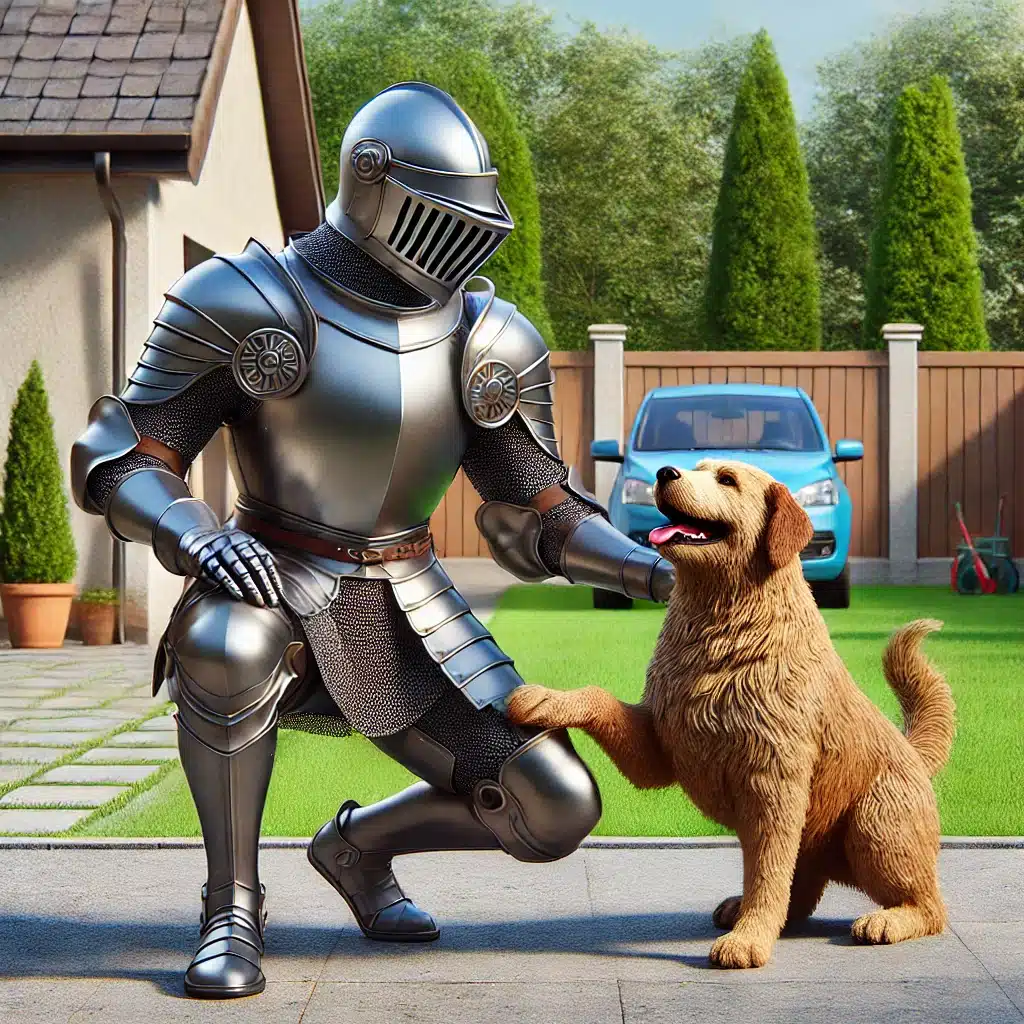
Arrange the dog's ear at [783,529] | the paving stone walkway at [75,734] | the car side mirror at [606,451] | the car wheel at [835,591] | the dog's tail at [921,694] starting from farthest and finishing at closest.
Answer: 1. the car wheel at [835,591]
2. the car side mirror at [606,451]
3. the paving stone walkway at [75,734]
4. the dog's tail at [921,694]
5. the dog's ear at [783,529]

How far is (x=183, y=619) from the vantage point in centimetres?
342

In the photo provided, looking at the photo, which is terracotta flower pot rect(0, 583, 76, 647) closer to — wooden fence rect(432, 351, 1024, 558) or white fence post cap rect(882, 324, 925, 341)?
wooden fence rect(432, 351, 1024, 558)

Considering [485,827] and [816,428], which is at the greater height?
[816,428]

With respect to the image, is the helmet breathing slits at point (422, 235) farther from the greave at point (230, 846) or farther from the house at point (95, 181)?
the house at point (95, 181)

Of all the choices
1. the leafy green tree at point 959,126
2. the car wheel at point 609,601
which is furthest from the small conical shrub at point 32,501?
the leafy green tree at point 959,126

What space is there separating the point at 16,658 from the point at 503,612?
3.90m

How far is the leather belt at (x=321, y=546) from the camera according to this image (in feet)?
11.7

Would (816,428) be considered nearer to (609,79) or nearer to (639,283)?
(639,283)

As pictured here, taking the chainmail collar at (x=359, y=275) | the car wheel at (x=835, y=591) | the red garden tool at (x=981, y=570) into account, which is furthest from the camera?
the red garden tool at (x=981, y=570)

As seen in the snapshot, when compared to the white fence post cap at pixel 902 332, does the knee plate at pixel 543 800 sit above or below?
below

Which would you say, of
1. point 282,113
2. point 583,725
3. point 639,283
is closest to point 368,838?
point 583,725

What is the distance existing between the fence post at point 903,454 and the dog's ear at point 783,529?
38.5ft

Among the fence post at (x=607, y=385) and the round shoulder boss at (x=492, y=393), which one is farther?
the fence post at (x=607, y=385)

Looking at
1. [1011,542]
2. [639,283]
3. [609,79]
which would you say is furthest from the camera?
[609,79]
